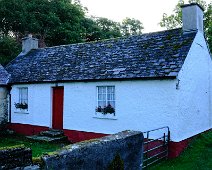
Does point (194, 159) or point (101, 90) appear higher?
point (101, 90)

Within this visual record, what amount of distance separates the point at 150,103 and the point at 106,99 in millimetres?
2468

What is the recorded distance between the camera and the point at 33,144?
528 inches

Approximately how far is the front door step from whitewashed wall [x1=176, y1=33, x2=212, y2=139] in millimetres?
6409

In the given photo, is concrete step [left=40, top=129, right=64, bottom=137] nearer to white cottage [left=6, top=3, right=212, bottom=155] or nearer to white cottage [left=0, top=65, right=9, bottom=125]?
white cottage [left=6, top=3, right=212, bottom=155]

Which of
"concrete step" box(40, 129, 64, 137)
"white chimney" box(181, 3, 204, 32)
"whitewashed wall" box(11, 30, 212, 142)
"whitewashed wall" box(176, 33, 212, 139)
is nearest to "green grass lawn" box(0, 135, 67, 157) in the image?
"concrete step" box(40, 129, 64, 137)

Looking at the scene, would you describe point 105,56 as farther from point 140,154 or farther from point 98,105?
point 140,154

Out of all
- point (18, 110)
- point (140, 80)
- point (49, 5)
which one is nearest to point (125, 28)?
point (49, 5)

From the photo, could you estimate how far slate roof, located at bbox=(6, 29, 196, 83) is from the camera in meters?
11.9

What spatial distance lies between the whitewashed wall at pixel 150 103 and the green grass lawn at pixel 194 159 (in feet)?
1.95

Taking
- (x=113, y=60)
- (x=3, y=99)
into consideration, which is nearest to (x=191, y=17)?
(x=113, y=60)

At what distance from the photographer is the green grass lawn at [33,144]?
1169 cm

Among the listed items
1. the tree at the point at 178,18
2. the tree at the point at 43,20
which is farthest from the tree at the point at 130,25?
the tree at the point at 43,20

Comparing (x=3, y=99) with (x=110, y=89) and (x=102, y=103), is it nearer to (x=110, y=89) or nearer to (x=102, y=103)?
(x=102, y=103)

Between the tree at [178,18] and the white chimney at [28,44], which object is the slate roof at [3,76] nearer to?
the white chimney at [28,44]
